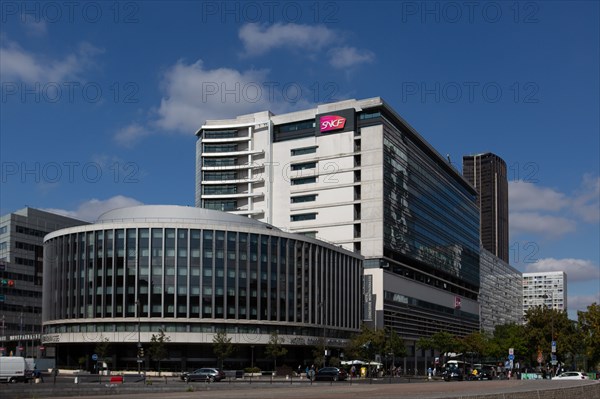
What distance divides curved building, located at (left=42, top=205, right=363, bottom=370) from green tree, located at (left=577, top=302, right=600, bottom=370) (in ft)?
135

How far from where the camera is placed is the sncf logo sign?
151250 mm

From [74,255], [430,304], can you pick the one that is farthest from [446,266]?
[74,255]

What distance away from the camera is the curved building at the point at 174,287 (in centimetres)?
10781

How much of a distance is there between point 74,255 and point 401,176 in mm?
70089

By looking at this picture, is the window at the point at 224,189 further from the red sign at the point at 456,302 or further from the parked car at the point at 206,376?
the parked car at the point at 206,376

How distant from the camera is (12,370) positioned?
72.1m

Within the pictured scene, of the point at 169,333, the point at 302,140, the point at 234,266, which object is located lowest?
the point at 169,333

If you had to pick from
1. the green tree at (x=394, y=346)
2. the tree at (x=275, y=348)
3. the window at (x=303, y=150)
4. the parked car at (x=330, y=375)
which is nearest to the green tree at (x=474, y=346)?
the green tree at (x=394, y=346)

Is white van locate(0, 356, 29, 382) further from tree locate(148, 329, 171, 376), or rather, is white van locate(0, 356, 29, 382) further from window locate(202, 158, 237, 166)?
window locate(202, 158, 237, 166)

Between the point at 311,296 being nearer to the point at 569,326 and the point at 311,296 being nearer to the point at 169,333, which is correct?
the point at 169,333

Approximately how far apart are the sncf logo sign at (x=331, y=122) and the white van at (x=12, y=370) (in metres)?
90.7

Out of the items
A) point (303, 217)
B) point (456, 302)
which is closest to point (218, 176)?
point (303, 217)

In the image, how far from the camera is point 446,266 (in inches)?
7210

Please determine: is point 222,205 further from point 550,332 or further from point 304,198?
point 550,332
